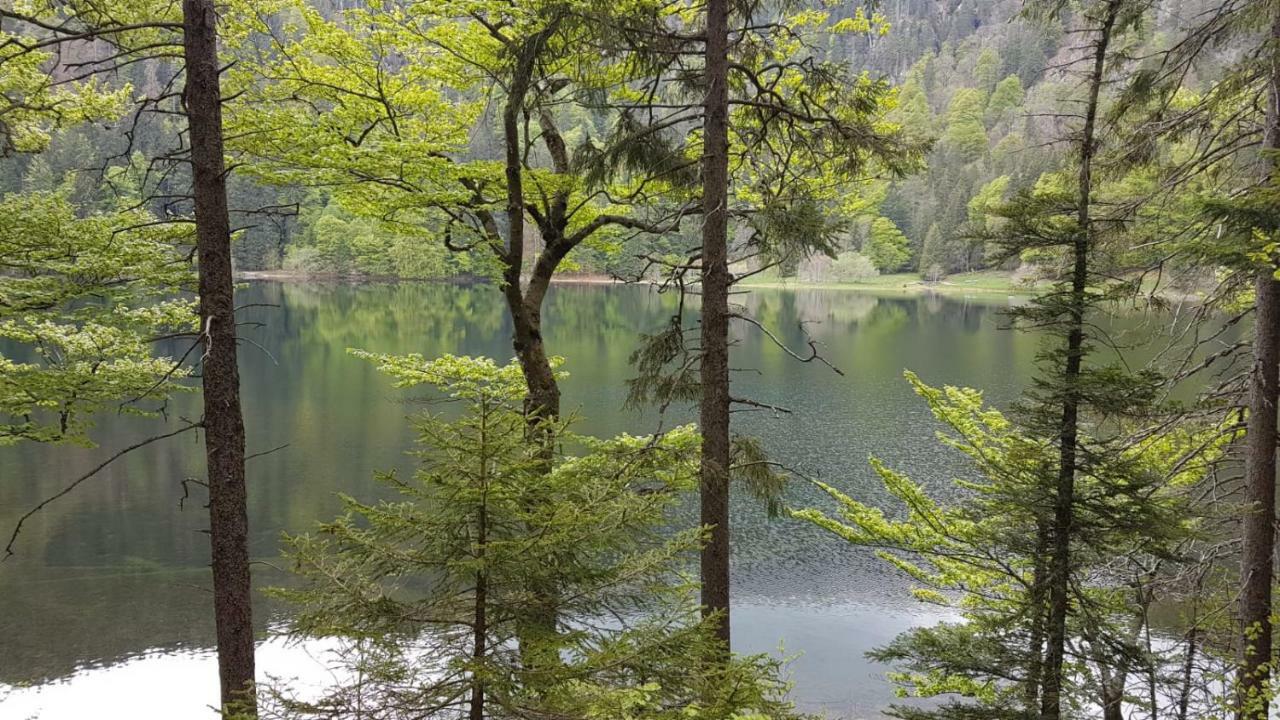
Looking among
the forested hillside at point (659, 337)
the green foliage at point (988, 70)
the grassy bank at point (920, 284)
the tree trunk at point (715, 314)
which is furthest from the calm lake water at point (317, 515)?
the green foliage at point (988, 70)

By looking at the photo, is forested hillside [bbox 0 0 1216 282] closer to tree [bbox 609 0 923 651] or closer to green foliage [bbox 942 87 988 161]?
green foliage [bbox 942 87 988 161]

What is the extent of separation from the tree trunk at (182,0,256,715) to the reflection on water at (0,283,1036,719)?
38cm

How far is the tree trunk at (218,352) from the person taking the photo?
5332 millimetres

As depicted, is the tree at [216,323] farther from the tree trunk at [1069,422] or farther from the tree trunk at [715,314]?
the tree trunk at [1069,422]

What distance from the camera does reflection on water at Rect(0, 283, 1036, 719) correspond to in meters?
13.5

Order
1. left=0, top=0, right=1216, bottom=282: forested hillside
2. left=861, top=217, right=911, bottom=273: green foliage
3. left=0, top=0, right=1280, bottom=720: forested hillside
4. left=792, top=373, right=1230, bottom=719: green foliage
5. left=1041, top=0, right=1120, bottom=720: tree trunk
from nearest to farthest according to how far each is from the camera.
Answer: left=0, top=0, right=1280, bottom=720: forested hillside < left=1041, top=0, right=1120, bottom=720: tree trunk < left=792, top=373, right=1230, bottom=719: green foliage < left=0, top=0, right=1216, bottom=282: forested hillside < left=861, top=217, right=911, bottom=273: green foliage

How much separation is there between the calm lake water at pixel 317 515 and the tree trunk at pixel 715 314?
2479mm

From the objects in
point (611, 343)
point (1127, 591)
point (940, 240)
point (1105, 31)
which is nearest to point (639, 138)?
point (1105, 31)

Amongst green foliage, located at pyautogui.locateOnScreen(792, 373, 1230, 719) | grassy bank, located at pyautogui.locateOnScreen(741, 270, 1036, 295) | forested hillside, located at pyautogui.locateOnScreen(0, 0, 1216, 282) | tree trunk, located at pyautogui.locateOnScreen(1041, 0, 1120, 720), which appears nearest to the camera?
tree trunk, located at pyautogui.locateOnScreen(1041, 0, 1120, 720)

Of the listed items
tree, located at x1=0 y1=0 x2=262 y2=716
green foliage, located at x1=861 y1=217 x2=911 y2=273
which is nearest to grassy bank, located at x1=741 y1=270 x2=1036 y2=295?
green foliage, located at x1=861 y1=217 x2=911 y2=273

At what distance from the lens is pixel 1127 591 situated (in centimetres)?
937

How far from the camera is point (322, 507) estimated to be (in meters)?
20.2

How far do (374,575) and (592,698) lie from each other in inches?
50.9

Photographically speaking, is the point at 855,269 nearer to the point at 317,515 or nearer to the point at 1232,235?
the point at 317,515
